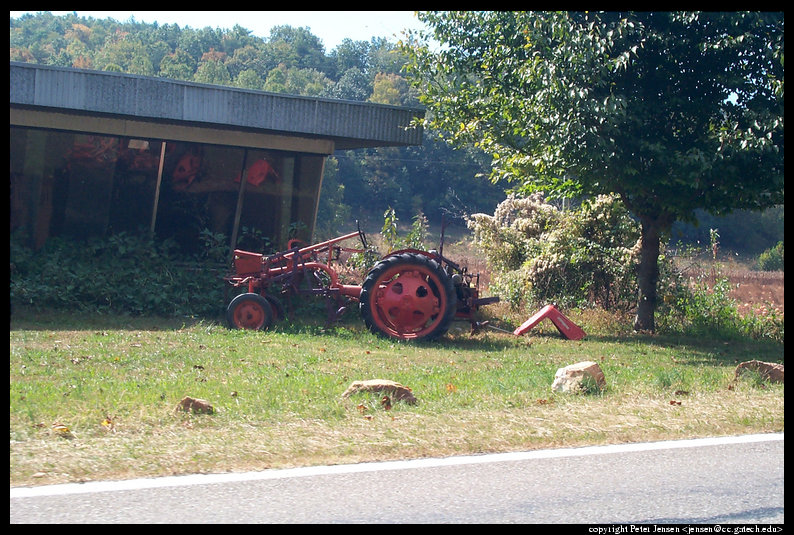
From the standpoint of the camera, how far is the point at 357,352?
38.6 feet

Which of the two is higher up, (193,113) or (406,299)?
(193,113)

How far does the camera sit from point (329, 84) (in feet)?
223

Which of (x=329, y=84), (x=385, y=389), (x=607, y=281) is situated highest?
(x=329, y=84)

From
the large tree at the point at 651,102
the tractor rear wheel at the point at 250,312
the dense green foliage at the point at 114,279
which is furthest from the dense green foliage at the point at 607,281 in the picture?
the dense green foliage at the point at 114,279

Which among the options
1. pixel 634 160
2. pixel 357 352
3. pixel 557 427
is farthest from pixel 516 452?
pixel 634 160

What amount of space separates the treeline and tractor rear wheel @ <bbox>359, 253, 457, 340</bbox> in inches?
1380

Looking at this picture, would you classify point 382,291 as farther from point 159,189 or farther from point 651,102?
point 159,189

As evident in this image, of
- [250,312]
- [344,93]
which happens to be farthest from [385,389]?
[344,93]

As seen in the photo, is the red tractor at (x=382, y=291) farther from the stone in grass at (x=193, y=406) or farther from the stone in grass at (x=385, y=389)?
the stone in grass at (x=193, y=406)

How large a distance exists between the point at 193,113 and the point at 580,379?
9.67 meters

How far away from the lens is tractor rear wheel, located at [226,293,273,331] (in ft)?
44.1

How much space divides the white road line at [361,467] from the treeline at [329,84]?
41.8m

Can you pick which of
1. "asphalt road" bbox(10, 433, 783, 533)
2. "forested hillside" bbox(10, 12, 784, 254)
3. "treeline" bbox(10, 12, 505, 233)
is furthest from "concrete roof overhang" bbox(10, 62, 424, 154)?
"treeline" bbox(10, 12, 505, 233)
